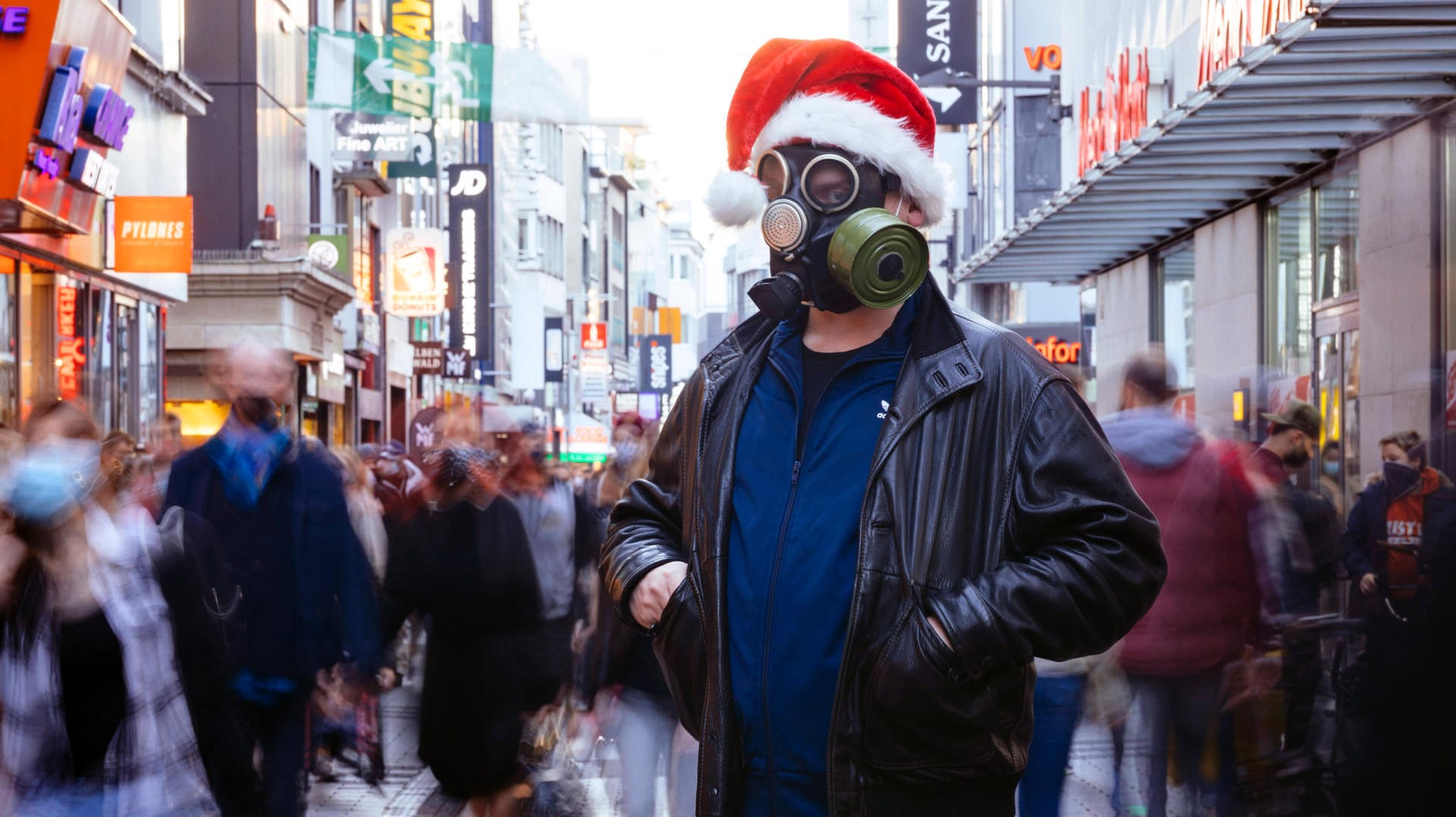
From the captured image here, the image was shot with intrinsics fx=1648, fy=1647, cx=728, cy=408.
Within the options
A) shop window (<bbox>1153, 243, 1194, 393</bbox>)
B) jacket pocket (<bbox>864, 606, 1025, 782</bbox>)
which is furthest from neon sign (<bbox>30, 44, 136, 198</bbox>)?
jacket pocket (<bbox>864, 606, 1025, 782</bbox>)

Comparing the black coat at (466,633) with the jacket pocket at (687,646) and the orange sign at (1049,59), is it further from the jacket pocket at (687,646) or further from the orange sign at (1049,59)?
the orange sign at (1049,59)

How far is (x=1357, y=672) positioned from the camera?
6.38m

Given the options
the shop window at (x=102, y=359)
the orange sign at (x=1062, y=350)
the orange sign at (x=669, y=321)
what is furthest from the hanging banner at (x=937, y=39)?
the orange sign at (x=669, y=321)

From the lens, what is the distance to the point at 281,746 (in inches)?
230

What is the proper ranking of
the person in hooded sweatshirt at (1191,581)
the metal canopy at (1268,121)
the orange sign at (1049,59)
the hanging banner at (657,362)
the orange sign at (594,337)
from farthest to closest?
1. the hanging banner at (657,362)
2. the orange sign at (594,337)
3. the orange sign at (1049,59)
4. the metal canopy at (1268,121)
5. the person in hooded sweatshirt at (1191,581)

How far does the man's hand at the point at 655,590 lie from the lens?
9.53ft

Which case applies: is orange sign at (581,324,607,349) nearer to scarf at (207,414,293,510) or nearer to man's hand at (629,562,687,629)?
scarf at (207,414,293,510)

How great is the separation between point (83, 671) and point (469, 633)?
2.31 m

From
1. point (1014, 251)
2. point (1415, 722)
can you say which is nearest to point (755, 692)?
point (1415, 722)

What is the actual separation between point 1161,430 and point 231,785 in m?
3.82

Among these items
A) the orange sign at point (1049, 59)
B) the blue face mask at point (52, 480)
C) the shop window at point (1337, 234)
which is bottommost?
the blue face mask at point (52, 480)

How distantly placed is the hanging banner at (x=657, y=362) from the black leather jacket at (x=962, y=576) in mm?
78578

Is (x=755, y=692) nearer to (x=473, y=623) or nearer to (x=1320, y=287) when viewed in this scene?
(x=473, y=623)

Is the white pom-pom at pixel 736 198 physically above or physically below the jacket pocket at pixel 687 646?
above
